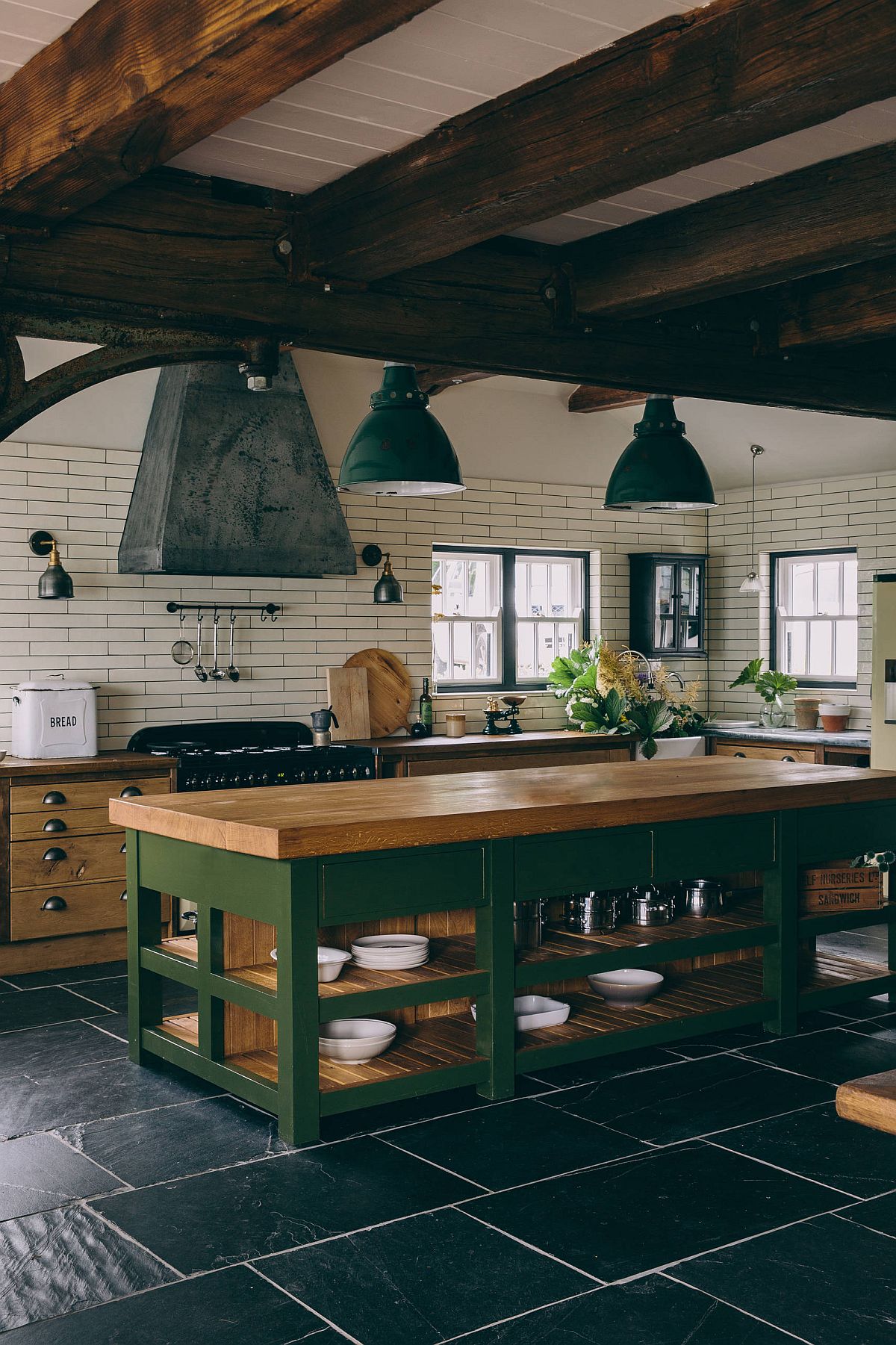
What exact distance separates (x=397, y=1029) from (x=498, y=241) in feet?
9.45

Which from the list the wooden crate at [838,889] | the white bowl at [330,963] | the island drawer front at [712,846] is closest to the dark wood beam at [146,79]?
the white bowl at [330,963]

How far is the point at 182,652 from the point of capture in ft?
24.8

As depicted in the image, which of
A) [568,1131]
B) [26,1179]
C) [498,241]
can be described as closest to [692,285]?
[498,241]

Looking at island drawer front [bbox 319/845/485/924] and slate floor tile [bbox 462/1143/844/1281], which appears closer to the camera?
slate floor tile [bbox 462/1143/844/1281]

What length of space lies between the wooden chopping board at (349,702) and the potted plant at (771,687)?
3.05 meters

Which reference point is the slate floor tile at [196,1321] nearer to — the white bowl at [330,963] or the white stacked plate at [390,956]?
the white bowl at [330,963]

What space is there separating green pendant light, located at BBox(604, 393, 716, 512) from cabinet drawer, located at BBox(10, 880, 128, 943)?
10.3 ft

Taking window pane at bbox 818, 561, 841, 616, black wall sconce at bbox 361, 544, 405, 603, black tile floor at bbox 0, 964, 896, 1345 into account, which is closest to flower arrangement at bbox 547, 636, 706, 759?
window pane at bbox 818, 561, 841, 616

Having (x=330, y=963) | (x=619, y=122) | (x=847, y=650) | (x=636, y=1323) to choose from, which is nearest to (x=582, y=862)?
(x=330, y=963)

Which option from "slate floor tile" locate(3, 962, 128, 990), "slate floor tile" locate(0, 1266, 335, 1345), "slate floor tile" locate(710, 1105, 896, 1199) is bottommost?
"slate floor tile" locate(3, 962, 128, 990)

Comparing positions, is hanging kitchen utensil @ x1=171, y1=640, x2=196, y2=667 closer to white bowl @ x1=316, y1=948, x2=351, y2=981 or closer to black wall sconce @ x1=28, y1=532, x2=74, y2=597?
black wall sconce @ x1=28, y1=532, x2=74, y2=597

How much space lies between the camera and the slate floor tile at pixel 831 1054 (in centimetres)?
477

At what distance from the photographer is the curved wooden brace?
3660 mm

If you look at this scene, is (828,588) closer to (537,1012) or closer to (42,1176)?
(537,1012)
